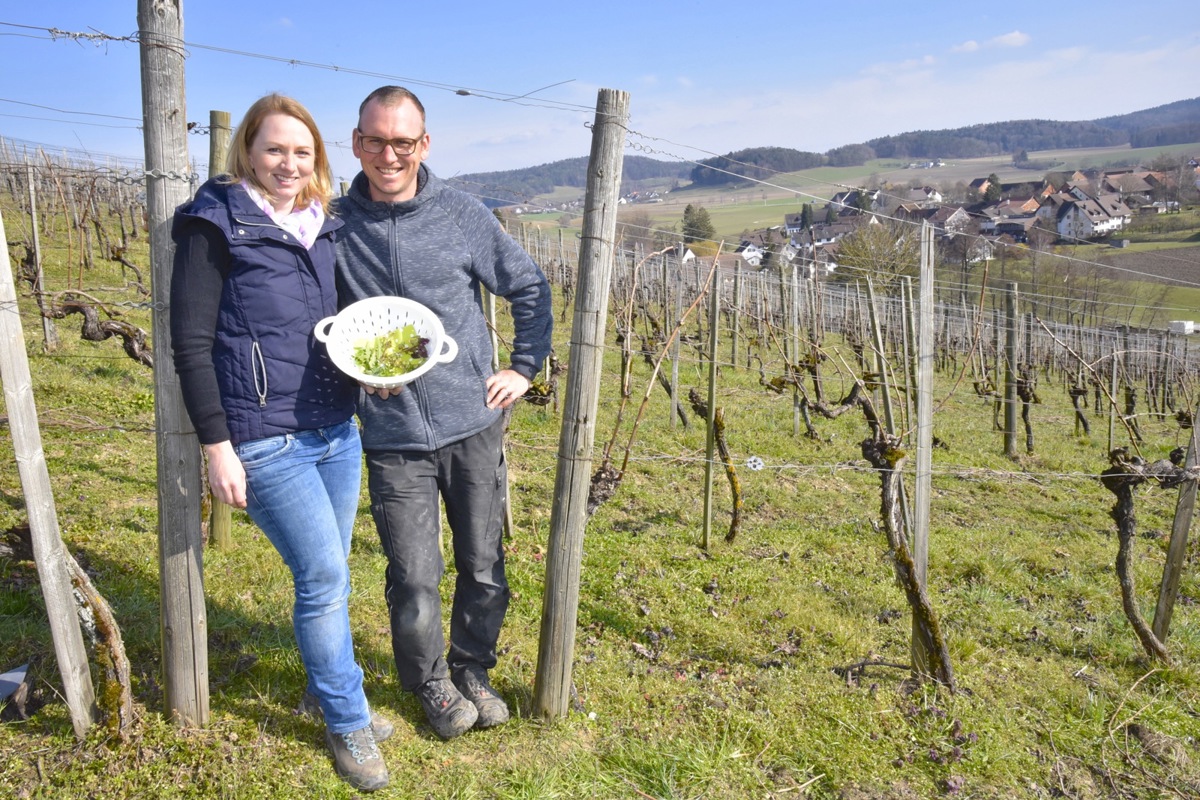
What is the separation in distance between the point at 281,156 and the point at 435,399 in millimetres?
784

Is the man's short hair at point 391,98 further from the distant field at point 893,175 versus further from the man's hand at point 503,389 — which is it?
the distant field at point 893,175

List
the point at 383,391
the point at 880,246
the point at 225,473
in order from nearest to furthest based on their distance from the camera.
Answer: the point at 225,473 < the point at 383,391 < the point at 880,246

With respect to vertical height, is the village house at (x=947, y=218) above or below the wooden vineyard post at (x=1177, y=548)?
above

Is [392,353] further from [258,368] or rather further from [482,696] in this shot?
[482,696]

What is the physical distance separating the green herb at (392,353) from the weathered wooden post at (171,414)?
1.81 ft

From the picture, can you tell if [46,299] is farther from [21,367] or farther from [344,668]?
[344,668]

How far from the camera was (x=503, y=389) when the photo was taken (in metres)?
2.44

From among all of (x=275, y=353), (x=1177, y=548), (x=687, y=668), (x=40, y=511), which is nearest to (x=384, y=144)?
(x=275, y=353)

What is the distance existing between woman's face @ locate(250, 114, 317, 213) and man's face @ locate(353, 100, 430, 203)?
0.54 feet

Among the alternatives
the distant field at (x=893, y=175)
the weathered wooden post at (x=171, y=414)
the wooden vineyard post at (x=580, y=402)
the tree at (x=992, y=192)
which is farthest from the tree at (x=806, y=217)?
the tree at (x=992, y=192)

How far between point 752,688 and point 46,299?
26.7 ft

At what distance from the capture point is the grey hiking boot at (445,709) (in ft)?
8.21

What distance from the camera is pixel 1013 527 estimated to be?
6.05m

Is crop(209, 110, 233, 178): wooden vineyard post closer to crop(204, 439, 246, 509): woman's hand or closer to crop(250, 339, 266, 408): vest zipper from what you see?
crop(250, 339, 266, 408): vest zipper
